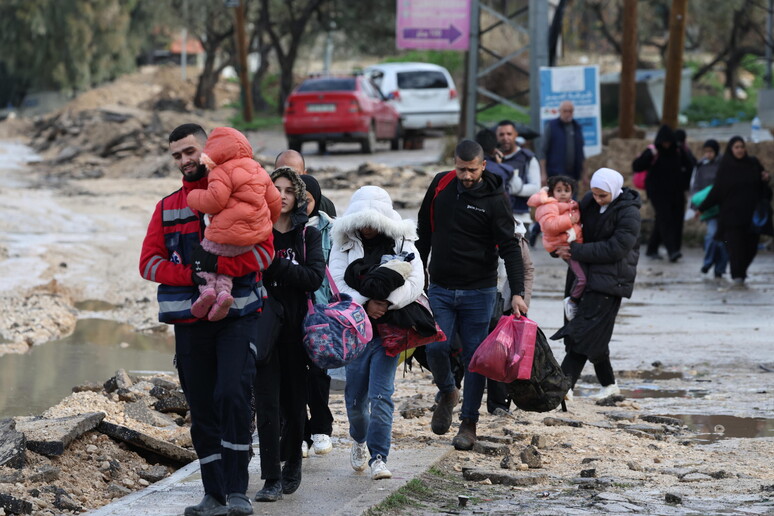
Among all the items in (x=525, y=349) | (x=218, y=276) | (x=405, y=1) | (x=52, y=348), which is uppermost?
(x=405, y=1)

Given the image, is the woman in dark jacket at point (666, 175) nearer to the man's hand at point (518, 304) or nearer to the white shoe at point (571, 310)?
the white shoe at point (571, 310)

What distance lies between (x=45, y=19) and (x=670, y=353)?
38.4 m

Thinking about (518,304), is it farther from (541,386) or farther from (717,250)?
(717,250)

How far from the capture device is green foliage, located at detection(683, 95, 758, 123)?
128 feet

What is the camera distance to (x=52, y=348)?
12.0m

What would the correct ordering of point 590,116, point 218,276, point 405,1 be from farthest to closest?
point 405,1, point 590,116, point 218,276

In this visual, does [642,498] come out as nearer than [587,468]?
Yes

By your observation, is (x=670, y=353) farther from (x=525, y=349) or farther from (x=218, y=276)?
(x=218, y=276)

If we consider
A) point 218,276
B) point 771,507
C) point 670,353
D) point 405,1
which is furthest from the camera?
point 405,1

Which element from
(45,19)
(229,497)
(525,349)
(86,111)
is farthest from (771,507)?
(45,19)

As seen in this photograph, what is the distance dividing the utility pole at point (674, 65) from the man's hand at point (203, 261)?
694 inches

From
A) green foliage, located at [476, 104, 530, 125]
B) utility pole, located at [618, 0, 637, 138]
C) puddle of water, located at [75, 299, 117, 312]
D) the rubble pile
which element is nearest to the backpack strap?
the rubble pile

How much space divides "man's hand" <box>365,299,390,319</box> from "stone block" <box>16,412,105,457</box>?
6.11ft

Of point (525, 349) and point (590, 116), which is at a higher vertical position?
point (590, 116)
